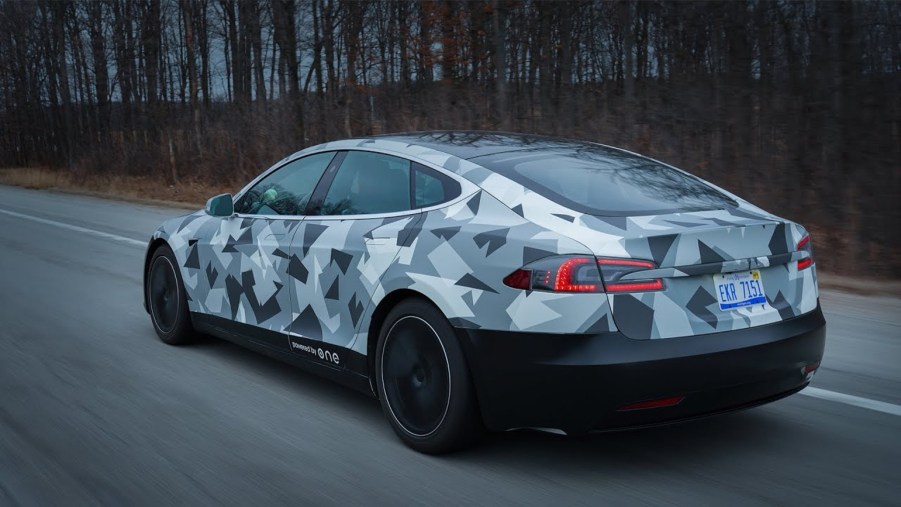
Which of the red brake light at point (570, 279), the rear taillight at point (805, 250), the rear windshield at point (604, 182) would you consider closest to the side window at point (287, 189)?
the rear windshield at point (604, 182)

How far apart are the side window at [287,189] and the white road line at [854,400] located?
3.03 m

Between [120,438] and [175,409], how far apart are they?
54 centimetres

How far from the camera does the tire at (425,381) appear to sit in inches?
162

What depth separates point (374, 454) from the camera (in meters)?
4.38

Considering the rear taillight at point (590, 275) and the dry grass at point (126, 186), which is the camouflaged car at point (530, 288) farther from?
the dry grass at point (126, 186)

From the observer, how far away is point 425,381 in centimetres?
431

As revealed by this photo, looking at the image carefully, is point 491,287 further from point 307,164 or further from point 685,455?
point 307,164

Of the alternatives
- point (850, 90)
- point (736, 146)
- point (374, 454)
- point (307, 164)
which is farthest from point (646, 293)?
point (736, 146)

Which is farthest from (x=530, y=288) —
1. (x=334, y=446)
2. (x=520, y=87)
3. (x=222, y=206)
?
(x=520, y=87)

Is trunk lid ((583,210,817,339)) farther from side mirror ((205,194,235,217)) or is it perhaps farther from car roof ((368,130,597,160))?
side mirror ((205,194,235,217))

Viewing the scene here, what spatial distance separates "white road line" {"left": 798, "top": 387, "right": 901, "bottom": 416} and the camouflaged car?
942mm

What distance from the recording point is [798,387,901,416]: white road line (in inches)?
195

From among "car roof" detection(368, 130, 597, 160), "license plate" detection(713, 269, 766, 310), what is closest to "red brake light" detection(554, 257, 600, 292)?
"license plate" detection(713, 269, 766, 310)

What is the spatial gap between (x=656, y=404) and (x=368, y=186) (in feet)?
6.68
